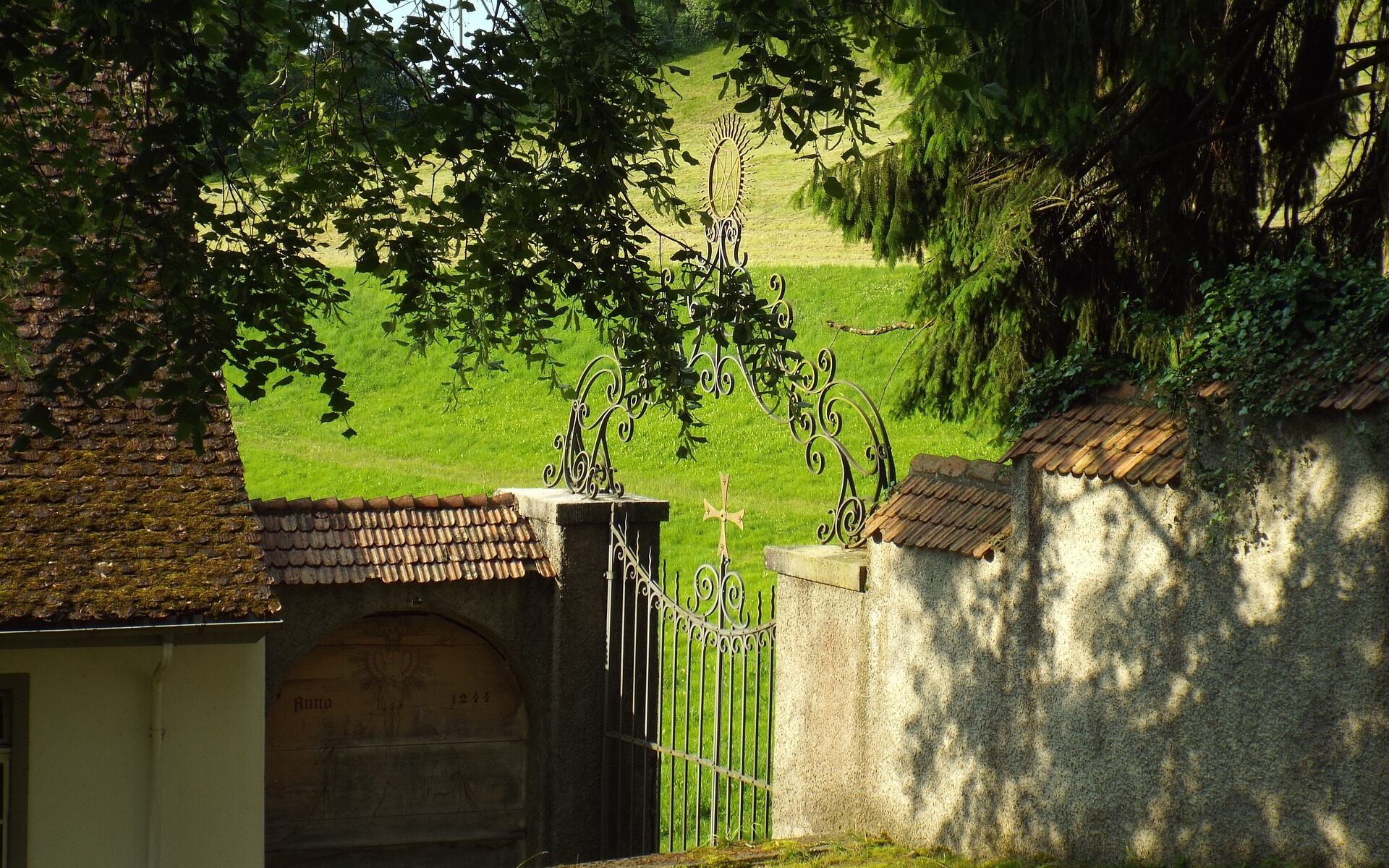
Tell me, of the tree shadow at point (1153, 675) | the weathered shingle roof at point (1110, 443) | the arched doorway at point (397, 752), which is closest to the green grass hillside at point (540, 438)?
the arched doorway at point (397, 752)

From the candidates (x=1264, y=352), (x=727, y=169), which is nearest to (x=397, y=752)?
(x=727, y=169)

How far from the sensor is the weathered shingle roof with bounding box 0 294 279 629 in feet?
22.6

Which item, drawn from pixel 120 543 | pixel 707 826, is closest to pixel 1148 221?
pixel 120 543

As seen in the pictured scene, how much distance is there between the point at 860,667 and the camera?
20.5ft

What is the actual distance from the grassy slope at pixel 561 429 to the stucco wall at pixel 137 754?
10.3m

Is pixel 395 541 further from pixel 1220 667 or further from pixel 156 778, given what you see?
pixel 1220 667

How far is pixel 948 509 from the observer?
5.81 meters

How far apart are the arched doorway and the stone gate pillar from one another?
404mm

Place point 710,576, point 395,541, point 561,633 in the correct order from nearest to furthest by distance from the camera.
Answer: point 710,576
point 395,541
point 561,633

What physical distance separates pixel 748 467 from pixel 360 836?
51.2 ft

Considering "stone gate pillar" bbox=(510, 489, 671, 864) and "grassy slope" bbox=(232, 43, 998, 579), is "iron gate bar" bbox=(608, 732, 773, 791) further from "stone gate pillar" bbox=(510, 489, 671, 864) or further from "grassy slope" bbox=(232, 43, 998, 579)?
"grassy slope" bbox=(232, 43, 998, 579)

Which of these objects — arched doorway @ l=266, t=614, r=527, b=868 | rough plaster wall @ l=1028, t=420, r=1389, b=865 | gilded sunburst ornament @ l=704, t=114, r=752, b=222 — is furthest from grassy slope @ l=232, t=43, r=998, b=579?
rough plaster wall @ l=1028, t=420, r=1389, b=865

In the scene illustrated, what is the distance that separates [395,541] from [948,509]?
4.18 metres

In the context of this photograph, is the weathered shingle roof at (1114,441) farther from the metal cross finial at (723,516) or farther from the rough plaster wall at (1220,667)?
the metal cross finial at (723,516)
